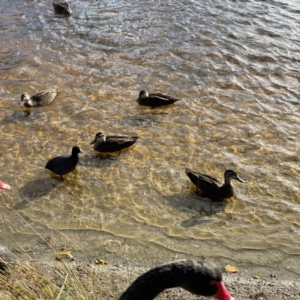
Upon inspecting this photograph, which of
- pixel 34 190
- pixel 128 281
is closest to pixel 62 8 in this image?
pixel 34 190

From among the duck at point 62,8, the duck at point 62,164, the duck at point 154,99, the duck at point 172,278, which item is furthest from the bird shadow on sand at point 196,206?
the duck at point 62,8

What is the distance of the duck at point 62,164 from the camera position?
7.43 meters

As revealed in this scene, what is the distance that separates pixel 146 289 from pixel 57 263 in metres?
2.10

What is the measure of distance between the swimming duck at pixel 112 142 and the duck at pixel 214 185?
151 cm

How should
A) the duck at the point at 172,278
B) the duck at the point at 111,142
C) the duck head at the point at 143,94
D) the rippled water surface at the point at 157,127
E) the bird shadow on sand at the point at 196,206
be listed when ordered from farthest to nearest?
the duck head at the point at 143,94
the duck at the point at 111,142
the bird shadow on sand at the point at 196,206
the rippled water surface at the point at 157,127
the duck at the point at 172,278

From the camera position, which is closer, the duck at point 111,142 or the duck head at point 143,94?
the duck at point 111,142

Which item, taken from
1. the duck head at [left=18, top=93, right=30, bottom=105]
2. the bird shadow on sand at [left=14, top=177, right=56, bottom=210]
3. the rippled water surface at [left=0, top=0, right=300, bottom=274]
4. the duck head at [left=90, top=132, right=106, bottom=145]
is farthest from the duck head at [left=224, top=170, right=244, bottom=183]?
the duck head at [left=18, top=93, right=30, bottom=105]

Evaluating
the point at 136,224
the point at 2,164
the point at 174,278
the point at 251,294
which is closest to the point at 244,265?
the point at 251,294

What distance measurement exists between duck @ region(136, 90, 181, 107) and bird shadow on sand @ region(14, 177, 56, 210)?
302cm

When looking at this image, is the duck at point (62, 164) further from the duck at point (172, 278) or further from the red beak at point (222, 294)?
the red beak at point (222, 294)

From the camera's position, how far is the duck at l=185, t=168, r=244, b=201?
710cm

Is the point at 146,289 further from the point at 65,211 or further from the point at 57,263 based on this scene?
the point at 65,211

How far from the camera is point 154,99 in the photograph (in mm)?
9648

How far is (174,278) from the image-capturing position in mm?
3889
